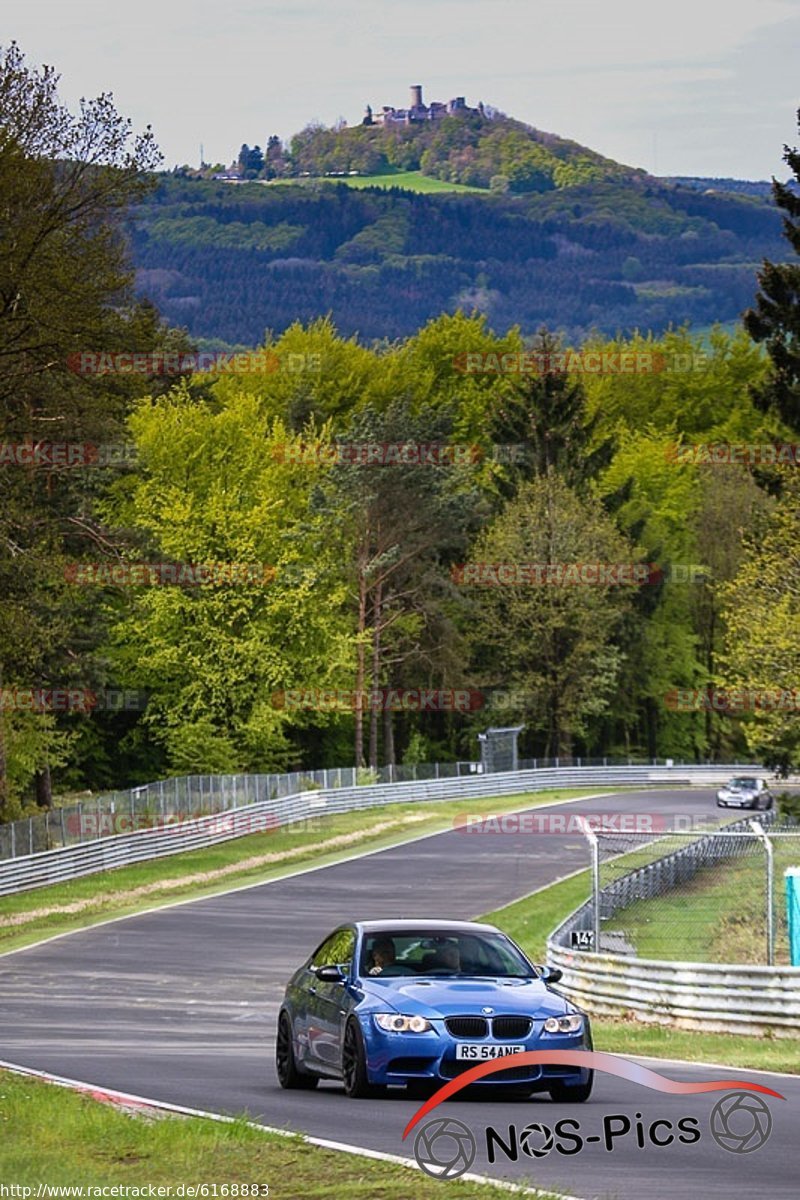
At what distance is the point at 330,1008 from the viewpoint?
15.5 meters

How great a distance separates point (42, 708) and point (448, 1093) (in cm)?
4894

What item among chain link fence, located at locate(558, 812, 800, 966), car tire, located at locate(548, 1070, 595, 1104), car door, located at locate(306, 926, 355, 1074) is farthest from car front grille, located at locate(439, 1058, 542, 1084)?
chain link fence, located at locate(558, 812, 800, 966)

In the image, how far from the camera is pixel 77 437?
46.1m

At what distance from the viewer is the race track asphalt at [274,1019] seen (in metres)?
11.2

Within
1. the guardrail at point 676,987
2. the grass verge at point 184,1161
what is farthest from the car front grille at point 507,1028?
the guardrail at point 676,987

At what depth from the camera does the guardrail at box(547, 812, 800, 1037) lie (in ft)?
69.8

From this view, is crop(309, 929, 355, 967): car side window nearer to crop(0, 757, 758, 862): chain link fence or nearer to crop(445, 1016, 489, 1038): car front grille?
crop(445, 1016, 489, 1038): car front grille

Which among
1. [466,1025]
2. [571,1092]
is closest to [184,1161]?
[466,1025]

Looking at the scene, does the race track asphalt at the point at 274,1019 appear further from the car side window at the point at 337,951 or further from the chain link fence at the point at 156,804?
the chain link fence at the point at 156,804

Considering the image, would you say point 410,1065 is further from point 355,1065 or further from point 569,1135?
point 569,1135

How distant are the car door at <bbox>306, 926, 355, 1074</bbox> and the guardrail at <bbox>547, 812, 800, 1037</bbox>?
6.38 meters

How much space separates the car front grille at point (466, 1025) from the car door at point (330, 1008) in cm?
94

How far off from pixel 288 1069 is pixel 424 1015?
2118 mm

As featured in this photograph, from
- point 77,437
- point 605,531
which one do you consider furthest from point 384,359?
point 77,437
